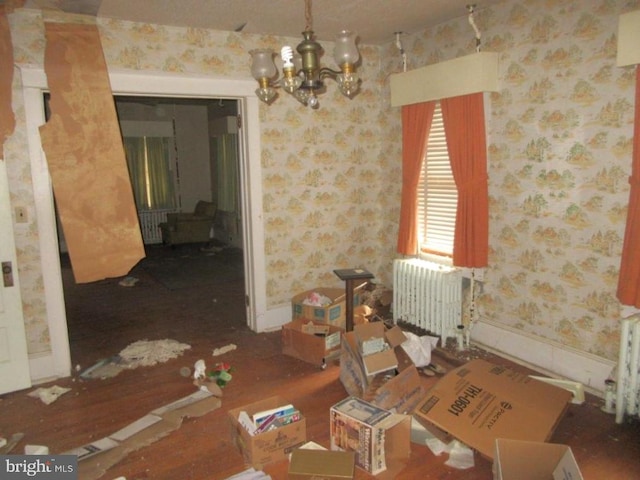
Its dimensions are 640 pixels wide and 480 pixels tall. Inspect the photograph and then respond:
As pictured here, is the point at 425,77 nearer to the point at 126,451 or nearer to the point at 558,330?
the point at 558,330

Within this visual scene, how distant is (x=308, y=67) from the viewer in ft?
7.79

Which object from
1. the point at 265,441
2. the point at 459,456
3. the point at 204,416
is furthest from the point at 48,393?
the point at 459,456

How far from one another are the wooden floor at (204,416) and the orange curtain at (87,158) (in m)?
0.96

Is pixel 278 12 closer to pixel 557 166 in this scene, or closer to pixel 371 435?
pixel 557 166

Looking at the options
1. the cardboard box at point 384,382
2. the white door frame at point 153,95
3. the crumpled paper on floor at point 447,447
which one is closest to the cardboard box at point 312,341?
the cardboard box at point 384,382

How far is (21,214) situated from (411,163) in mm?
3297

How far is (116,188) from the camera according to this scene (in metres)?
3.85

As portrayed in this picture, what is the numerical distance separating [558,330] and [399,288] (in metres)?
1.45

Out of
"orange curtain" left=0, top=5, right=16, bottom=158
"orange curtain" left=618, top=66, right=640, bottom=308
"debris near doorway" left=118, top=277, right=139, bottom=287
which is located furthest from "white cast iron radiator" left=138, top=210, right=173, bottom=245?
"orange curtain" left=618, top=66, right=640, bottom=308

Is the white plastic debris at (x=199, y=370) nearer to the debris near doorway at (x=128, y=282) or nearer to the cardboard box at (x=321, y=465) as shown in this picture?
the cardboard box at (x=321, y=465)

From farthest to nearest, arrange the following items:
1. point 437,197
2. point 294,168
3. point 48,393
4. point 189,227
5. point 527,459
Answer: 1. point 189,227
2. point 294,168
3. point 437,197
4. point 48,393
5. point 527,459

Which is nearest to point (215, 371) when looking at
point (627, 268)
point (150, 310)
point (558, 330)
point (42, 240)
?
point (42, 240)

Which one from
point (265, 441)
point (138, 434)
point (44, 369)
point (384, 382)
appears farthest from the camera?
→ point (44, 369)

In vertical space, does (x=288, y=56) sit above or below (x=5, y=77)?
below
